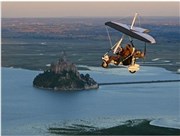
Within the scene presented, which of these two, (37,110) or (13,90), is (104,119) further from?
(13,90)

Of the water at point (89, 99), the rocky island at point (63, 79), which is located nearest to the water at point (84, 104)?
the water at point (89, 99)

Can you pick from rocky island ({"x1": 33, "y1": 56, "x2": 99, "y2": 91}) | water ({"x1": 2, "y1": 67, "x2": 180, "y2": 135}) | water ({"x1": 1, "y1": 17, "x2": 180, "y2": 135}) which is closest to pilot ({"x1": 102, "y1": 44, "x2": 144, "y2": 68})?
water ({"x1": 1, "y1": 17, "x2": 180, "y2": 135})

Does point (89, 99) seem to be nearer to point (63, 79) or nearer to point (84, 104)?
point (84, 104)

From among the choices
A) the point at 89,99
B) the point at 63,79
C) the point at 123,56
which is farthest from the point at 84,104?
the point at 123,56

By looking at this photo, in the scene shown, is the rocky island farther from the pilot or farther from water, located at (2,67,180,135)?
the pilot

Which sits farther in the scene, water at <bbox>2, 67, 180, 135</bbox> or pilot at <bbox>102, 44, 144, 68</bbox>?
water at <bbox>2, 67, 180, 135</bbox>

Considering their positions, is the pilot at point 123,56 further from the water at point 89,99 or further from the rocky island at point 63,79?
the rocky island at point 63,79
